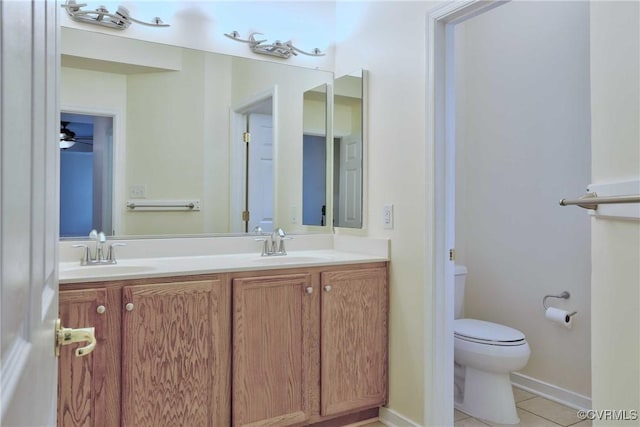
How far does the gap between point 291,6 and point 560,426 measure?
2.73 m

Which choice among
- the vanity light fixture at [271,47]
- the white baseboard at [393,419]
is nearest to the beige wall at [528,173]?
the white baseboard at [393,419]

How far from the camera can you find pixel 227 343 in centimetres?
185

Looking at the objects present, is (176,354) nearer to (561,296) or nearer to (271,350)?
(271,350)

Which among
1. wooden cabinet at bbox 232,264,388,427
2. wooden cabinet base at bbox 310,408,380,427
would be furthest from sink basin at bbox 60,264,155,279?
wooden cabinet base at bbox 310,408,380,427

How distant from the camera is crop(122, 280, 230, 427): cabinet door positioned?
1.67 meters

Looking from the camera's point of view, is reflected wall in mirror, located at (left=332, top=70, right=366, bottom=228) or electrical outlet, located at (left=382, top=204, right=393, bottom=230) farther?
reflected wall in mirror, located at (left=332, top=70, right=366, bottom=228)

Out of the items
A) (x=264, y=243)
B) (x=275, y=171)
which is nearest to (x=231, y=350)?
(x=264, y=243)

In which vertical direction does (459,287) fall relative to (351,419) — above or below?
above

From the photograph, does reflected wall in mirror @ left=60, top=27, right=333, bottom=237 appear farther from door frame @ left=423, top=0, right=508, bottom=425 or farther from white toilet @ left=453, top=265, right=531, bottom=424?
white toilet @ left=453, top=265, right=531, bottom=424

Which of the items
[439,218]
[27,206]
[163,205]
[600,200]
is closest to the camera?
[27,206]

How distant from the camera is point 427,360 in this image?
2018 millimetres

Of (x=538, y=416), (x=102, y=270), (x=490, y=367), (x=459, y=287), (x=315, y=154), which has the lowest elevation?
(x=538, y=416)

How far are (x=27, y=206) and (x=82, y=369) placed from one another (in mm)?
1371

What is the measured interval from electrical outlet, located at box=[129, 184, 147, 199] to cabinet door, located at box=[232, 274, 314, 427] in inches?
29.2
